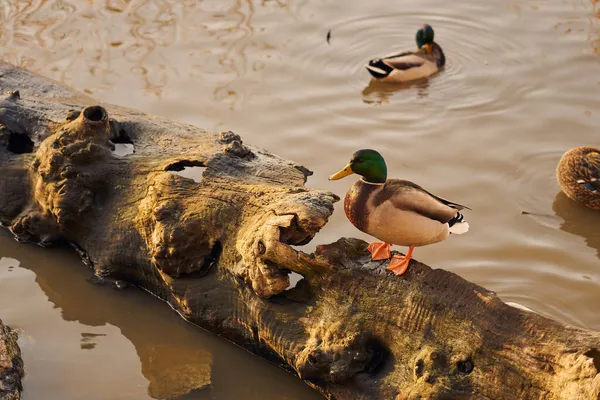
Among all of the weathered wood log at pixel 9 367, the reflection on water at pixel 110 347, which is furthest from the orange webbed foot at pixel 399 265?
the weathered wood log at pixel 9 367

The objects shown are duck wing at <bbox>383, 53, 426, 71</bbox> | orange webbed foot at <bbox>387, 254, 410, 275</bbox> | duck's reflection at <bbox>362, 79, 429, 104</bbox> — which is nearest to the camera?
orange webbed foot at <bbox>387, 254, 410, 275</bbox>

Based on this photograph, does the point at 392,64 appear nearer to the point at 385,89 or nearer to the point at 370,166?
the point at 385,89

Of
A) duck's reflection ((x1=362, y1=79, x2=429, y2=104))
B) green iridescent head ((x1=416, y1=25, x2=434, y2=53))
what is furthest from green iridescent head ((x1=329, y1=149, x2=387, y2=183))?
green iridescent head ((x1=416, y1=25, x2=434, y2=53))

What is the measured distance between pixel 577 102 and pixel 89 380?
497 cm

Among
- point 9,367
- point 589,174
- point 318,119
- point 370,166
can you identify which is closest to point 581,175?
point 589,174

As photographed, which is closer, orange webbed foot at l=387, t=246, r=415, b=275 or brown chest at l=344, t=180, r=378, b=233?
orange webbed foot at l=387, t=246, r=415, b=275

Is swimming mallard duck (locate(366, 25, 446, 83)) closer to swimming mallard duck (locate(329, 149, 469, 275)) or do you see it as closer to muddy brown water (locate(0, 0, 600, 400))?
muddy brown water (locate(0, 0, 600, 400))

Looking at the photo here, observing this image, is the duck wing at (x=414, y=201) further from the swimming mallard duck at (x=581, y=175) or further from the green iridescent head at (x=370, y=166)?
the swimming mallard duck at (x=581, y=175)

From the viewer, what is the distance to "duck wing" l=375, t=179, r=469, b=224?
4.18 meters

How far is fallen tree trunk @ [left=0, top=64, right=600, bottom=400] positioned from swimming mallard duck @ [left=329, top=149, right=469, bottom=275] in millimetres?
97

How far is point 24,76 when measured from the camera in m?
6.32

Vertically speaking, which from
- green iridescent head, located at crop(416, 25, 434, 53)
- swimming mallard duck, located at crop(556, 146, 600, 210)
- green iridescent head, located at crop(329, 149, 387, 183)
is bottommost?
swimming mallard duck, located at crop(556, 146, 600, 210)

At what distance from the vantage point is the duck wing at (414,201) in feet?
13.7

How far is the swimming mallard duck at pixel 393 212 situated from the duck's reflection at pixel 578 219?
6.12 feet
